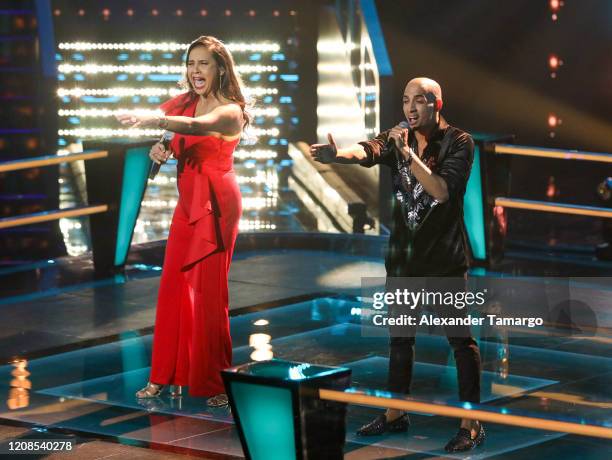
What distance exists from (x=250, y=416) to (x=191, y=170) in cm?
249

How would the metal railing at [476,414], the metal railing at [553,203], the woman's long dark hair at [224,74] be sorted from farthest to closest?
the metal railing at [553,203]
the woman's long dark hair at [224,74]
the metal railing at [476,414]

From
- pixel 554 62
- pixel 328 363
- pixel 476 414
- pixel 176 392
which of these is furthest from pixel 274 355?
pixel 554 62

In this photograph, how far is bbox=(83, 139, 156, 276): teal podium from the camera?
1011cm

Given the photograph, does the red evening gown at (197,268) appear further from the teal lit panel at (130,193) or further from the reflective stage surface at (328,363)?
the teal lit panel at (130,193)

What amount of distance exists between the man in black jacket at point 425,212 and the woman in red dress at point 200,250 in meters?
0.97

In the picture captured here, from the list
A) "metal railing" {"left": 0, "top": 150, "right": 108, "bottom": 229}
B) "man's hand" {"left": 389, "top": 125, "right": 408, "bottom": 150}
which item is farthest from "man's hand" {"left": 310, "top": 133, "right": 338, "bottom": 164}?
"metal railing" {"left": 0, "top": 150, "right": 108, "bottom": 229}

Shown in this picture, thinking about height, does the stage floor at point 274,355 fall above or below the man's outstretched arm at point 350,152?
below

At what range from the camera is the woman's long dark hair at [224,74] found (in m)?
6.62

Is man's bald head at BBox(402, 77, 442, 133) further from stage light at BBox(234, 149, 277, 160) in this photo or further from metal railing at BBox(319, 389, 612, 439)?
stage light at BBox(234, 149, 277, 160)

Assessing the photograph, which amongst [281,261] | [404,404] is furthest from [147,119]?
[281,261]

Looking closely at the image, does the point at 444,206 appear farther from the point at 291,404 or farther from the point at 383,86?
the point at 383,86

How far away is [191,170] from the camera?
6.85 m

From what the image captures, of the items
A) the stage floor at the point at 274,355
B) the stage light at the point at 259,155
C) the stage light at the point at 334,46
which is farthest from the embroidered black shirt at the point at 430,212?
the stage light at the point at 259,155

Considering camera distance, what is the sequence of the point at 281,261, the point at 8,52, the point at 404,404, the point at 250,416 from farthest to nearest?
the point at 8,52 < the point at 281,261 < the point at 250,416 < the point at 404,404
